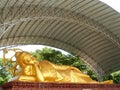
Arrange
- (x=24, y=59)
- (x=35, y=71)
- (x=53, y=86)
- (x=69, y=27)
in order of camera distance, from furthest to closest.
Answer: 1. (x=69, y=27)
2. (x=24, y=59)
3. (x=35, y=71)
4. (x=53, y=86)

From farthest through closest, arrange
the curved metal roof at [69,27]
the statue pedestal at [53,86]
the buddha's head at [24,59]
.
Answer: the curved metal roof at [69,27], the buddha's head at [24,59], the statue pedestal at [53,86]

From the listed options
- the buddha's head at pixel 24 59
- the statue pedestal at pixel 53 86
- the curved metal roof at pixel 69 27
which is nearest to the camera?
the statue pedestal at pixel 53 86

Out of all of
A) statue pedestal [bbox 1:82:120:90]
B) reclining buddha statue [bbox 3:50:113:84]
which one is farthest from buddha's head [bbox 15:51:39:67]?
statue pedestal [bbox 1:82:120:90]

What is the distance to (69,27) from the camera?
33531mm

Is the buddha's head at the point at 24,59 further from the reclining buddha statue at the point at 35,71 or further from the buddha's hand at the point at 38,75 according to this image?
the buddha's hand at the point at 38,75

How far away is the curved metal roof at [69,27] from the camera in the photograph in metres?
27.2

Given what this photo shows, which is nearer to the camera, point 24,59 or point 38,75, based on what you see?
point 38,75

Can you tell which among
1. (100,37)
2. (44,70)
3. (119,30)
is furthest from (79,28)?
(44,70)

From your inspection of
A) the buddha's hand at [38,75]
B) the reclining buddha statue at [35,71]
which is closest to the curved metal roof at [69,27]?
the reclining buddha statue at [35,71]

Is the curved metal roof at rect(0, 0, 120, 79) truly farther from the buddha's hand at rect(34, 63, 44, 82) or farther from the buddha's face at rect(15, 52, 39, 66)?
the buddha's hand at rect(34, 63, 44, 82)

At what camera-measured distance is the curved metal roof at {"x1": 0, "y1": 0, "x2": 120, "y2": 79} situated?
2717 centimetres

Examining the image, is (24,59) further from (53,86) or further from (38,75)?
(53,86)

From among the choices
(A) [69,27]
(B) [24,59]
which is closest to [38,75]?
(B) [24,59]

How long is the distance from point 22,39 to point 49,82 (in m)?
21.4
